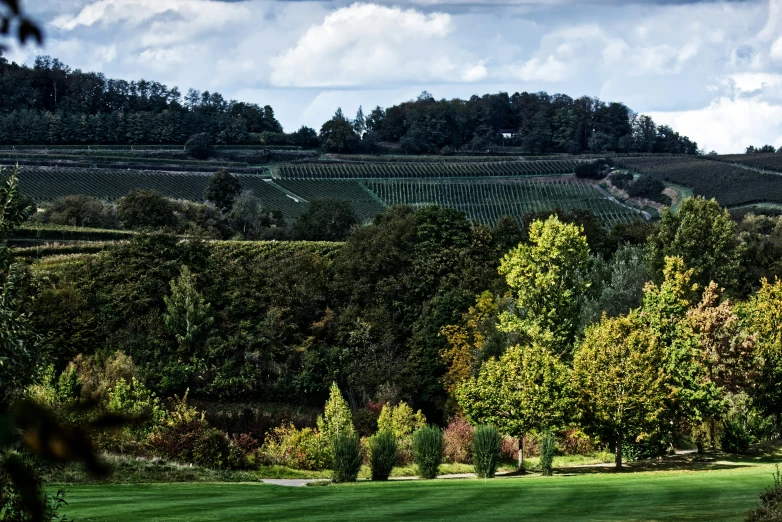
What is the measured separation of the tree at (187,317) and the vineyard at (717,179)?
2984 inches

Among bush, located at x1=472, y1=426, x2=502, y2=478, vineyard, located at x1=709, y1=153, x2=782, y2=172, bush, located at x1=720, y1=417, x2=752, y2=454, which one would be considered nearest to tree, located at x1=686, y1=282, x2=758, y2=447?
bush, located at x1=720, y1=417, x2=752, y2=454

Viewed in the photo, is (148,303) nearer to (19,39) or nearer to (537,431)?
(537,431)

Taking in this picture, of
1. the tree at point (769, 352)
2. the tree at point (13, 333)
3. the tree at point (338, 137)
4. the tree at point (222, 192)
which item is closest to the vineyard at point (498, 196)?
the tree at point (338, 137)

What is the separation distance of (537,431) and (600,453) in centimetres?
561

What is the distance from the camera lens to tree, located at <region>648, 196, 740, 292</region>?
2687 inches

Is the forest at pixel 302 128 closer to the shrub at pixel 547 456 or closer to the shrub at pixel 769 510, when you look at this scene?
the shrub at pixel 547 456

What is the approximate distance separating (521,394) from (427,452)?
650 centimetres

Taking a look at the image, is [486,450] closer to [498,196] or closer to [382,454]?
[382,454]

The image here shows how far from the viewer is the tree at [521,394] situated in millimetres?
41031

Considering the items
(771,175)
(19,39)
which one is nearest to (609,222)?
(771,175)

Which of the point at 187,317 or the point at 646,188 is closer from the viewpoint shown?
the point at 187,317

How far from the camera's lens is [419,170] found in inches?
5571

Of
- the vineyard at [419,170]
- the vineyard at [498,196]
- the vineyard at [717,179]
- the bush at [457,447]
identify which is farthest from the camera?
the vineyard at [419,170]

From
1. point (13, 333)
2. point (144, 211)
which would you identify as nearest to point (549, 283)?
point (13, 333)
